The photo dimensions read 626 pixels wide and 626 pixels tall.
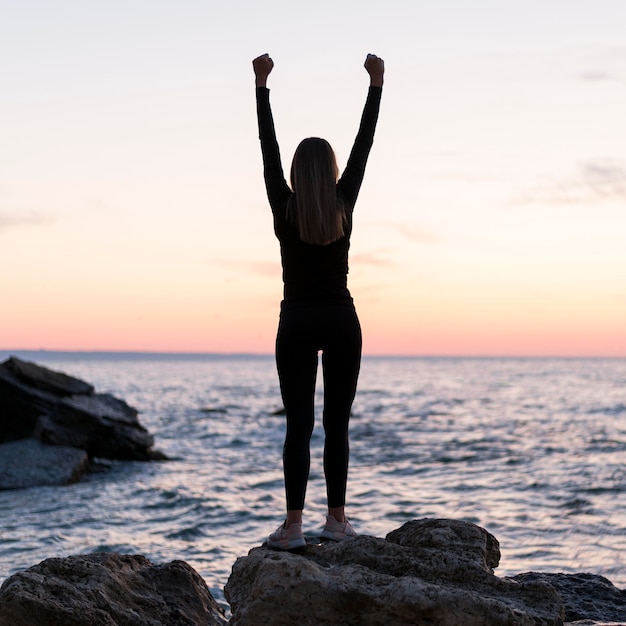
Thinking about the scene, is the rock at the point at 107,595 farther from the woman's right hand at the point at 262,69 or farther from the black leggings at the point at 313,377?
the woman's right hand at the point at 262,69

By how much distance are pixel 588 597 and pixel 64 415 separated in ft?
50.5

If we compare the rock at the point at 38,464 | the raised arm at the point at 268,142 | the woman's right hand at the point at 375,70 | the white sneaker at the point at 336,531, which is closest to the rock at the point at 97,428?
the rock at the point at 38,464

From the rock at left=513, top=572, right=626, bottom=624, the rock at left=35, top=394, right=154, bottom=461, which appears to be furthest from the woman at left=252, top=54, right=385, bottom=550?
the rock at left=35, top=394, right=154, bottom=461

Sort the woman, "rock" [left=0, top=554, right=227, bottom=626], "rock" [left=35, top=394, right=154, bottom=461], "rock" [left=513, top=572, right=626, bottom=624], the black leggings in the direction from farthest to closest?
1. "rock" [left=35, top=394, right=154, bottom=461]
2. "rock" [left=513, top=572, right=626, bottom=624]
3. the black leggings
4. the woman
5. "rock" [left=0, top=554, right=227, bottom=626]

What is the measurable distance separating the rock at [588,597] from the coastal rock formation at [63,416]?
14539 mm

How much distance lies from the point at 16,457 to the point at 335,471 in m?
13.9

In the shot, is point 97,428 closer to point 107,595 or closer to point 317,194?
Result: point 107,595

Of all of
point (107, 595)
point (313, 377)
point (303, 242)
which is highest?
point (303, 242)

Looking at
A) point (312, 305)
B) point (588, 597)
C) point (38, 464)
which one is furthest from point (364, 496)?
point (312, 305)

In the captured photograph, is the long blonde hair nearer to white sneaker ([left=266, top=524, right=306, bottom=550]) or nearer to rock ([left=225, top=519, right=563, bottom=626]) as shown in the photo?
white sneaker ([left=266, top=524, right=306, bottom=550])

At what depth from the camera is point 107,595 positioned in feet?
17.8

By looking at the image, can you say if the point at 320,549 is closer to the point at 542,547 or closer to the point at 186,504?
the point at 542,547

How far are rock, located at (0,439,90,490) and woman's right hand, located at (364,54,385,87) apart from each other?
1363 centimetres

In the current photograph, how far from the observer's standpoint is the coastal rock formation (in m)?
19.0
